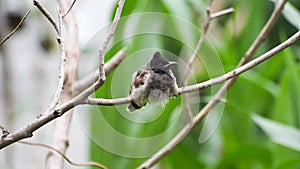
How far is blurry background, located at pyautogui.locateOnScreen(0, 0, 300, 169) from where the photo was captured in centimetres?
82

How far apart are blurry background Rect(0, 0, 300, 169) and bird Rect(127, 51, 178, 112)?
0.14 ft

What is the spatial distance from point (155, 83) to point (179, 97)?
22.7 inches

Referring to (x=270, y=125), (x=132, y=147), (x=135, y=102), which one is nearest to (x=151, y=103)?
(x=135, y=102)

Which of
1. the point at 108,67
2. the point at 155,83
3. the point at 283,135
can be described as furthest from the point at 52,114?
the point at 283,135

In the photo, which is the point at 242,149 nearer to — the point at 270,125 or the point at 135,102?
the point at 270,125

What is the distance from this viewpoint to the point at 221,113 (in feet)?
2.83

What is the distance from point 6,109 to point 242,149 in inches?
24.6

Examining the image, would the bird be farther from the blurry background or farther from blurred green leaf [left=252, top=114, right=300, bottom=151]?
blurred green leaf [left=252, top=114, right=300, bottom=151]

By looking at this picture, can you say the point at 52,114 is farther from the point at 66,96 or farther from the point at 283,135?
the point at 283,135

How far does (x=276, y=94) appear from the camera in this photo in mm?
1203

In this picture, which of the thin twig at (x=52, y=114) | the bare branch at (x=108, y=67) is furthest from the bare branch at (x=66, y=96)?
the thin twig at (x=52, y=114)

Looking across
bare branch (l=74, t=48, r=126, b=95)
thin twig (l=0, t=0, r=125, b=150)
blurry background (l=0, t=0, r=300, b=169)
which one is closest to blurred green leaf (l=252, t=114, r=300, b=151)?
blurry background (l=0, t=0, r=300, b=169)

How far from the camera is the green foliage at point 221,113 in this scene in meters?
0.88

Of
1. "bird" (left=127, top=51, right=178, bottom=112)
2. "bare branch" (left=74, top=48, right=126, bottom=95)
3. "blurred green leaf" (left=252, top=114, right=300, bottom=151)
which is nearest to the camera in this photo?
"bird" (left=127, top=51, right=178, bottom=112)
